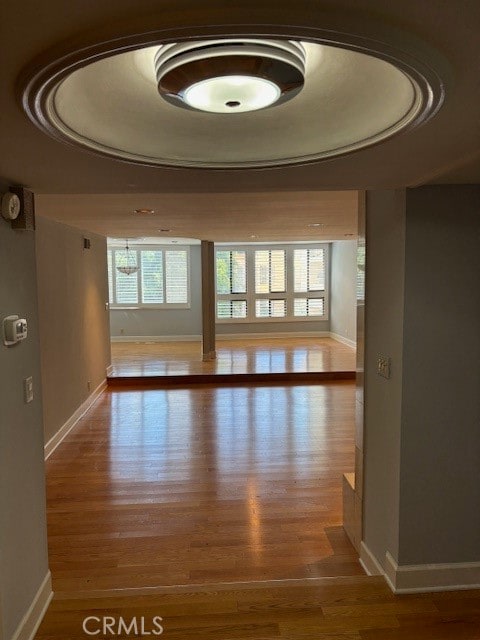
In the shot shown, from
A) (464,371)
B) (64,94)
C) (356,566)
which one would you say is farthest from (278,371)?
(64,94)

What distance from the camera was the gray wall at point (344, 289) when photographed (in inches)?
383

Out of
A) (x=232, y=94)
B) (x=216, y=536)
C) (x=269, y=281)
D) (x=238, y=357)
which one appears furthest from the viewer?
(x=269, y=281)

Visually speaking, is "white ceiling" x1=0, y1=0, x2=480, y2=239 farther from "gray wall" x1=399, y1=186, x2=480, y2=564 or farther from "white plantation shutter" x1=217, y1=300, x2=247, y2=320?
"white plantation shutter" x1=217, y1=300, x2=247, y2=320

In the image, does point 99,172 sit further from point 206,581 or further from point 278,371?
point 278,371

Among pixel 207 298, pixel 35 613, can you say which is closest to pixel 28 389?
pixel 35 613

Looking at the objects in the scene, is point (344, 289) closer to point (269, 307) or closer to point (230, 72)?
point (269, 307)

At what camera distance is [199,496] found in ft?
11.6

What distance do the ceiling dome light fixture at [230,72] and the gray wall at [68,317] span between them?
11.8 feet

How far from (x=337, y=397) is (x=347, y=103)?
559cm

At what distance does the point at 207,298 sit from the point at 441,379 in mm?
6706

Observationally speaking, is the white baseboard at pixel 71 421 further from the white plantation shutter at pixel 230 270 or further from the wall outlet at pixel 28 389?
the white plantation shutter at pixel 230 270

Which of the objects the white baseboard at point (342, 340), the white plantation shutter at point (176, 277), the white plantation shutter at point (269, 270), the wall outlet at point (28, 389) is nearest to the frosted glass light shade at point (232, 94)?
the wall outlet at point (28, 389)

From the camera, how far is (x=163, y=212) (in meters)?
4.40

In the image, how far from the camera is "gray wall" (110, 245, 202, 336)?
36.0ft
